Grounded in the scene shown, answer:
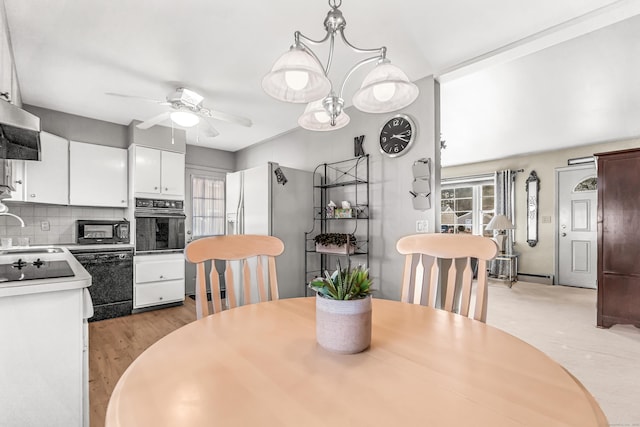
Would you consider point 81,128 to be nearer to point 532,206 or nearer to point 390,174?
point 390,174

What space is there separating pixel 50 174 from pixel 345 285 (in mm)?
4076

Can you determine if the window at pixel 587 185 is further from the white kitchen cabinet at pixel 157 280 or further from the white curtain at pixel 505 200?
the white kitchen cabinet at pixel 157 280

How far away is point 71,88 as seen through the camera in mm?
2992

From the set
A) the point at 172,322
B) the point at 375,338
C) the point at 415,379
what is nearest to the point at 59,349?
the point at 375,338

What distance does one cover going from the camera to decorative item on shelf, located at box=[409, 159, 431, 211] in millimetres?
2691

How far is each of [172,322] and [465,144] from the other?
17.1 ft

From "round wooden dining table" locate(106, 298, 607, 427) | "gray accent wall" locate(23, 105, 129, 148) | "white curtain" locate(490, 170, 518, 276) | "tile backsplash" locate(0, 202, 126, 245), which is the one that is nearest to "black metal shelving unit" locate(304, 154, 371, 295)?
"round wooden dining table" locate(106, 298, 607, 427)

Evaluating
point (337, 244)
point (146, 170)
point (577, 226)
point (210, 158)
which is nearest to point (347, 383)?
point (337, 244)

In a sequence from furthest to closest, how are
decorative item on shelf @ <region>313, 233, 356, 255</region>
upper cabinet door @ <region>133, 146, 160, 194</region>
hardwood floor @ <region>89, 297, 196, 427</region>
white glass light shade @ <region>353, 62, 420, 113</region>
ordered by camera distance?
upper cabinet door @ <region>133, 146, 160, 194</region> → decorative item on shelf @ <region>313, 233, 356, 255</region> → hardwood floor @ <region>89, 297, 196, 427</region> → white glass light shade @ <region>353, 62, 420, 113</region>

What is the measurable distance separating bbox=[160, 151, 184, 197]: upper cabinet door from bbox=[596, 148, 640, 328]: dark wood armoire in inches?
200

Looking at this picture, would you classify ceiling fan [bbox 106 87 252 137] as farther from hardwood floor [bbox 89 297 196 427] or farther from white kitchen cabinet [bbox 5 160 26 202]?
hardwood floor [bbox 89 297 196 427]

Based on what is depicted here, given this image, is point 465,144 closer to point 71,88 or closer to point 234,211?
point 234,211

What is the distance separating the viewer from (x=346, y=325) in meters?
0.81

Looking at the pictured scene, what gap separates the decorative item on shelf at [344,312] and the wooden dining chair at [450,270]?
0.66 m
